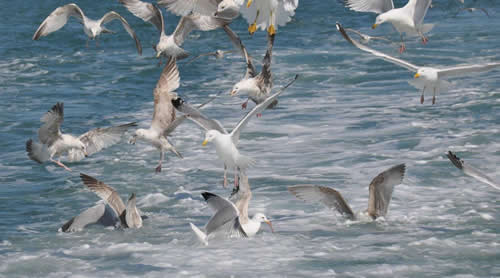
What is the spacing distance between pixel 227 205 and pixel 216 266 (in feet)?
1.74

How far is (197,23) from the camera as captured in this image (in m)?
12.5

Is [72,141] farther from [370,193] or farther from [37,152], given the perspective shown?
[370,193]

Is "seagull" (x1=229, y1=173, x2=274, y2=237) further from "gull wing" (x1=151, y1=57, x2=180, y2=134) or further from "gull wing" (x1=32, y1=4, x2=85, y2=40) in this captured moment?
"gull wing" (x1=32, y1=4, x2=85, y2=40)

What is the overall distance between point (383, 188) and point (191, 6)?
5.36 meters

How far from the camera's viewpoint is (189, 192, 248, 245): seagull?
6875 mm

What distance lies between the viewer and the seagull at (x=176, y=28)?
12461 millimetres

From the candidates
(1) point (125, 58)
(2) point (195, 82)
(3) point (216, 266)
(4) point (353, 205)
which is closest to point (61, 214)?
(3) point (216, 266)

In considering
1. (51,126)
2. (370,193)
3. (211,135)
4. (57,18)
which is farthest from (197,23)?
(370,193)

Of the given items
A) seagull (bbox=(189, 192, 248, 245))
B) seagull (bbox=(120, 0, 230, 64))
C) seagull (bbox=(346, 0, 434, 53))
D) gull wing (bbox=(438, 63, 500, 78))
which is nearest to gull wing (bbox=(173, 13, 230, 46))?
seagull (bbox=(120, 0, 230, 64))

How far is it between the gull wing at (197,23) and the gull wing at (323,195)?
475 cm

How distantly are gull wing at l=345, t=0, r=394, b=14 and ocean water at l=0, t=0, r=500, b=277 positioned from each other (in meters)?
1.68

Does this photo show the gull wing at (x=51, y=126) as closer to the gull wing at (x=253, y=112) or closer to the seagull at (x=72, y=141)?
the seagull at (x=72, y=141)

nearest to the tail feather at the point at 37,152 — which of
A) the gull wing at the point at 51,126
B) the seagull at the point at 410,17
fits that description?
the gull wing at the point at 51,126

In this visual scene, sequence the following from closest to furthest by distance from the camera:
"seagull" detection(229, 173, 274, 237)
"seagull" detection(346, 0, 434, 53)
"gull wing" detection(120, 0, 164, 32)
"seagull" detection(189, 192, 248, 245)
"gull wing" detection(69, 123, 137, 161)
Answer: "seagull" detection(189, 192, 248, 245) < "seagull" detection(229, 173, 274, 237) < "gull wing" detection(69, 123, 137, 161) < "seagull" detection(346, 0, 434, 53) < "gull wing" detection(120, 0, 164, 32)
